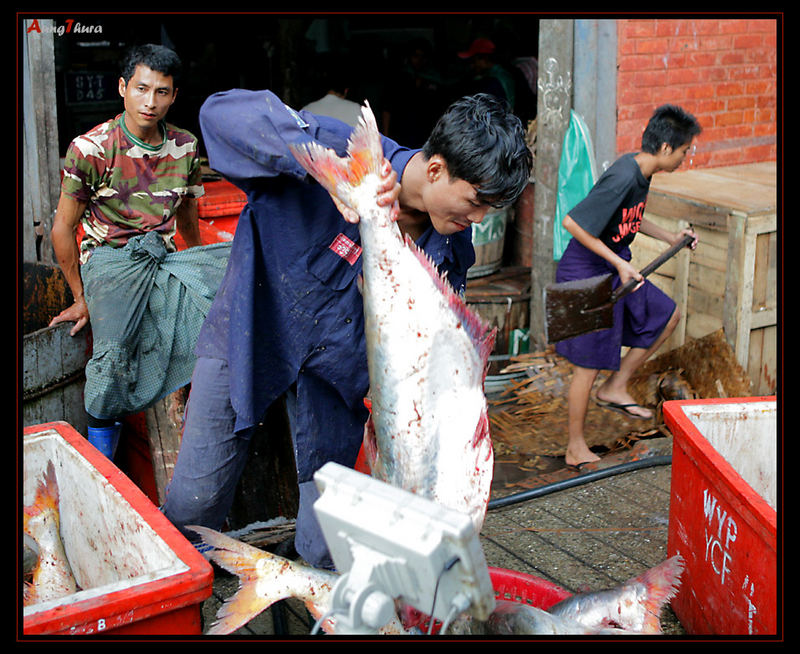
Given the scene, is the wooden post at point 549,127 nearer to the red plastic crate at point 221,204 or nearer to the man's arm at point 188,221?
the red plastic crate at point 221,204

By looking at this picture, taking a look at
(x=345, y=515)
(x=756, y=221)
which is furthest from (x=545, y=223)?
(x=345, y=515)

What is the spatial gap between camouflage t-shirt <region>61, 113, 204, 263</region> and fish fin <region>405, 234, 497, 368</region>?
2107 mm

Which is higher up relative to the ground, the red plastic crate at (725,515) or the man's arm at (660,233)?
the man's arm at (660,233)

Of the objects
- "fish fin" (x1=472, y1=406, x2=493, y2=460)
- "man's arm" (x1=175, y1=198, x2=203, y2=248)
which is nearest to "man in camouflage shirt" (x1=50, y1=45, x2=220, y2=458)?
"man's arm" (x1=175, y1=198, x2=203, y2=248)

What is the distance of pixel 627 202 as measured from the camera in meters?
4.66

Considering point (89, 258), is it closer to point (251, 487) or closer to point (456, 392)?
point (251, 487)

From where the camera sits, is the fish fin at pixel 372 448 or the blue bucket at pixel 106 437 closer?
the fish fin at pixel 372 448

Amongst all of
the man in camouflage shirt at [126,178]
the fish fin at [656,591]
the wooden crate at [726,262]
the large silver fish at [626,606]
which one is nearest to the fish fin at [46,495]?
the man in camouflage shirt at [126,178]

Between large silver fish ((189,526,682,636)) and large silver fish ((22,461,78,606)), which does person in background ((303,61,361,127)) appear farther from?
large silver fish ((189,526,682,636))

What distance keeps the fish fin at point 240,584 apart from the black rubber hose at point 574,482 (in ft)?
5.85

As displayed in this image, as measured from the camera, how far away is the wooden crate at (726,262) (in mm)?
5188

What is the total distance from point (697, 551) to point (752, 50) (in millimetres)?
4660

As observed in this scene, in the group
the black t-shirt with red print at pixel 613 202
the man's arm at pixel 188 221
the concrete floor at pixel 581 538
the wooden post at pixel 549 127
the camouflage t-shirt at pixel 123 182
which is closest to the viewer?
the concrete floor at pixel 581 538

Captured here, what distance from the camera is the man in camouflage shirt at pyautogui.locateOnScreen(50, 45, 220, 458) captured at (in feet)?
12.5
